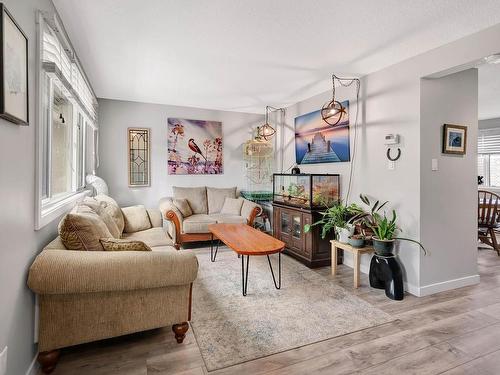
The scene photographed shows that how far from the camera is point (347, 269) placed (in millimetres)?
3430

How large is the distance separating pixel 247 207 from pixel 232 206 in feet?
1.07

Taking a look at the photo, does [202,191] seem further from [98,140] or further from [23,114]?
[23,114]

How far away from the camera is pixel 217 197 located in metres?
4.83

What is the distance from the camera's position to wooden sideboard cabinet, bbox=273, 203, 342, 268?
3453 millimetres

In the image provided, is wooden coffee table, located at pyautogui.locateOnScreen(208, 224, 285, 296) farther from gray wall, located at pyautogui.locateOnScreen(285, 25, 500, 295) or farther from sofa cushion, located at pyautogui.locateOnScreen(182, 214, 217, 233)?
gray wall, located at pyautogui.locateOnScreen(285, 25, 500, 295)

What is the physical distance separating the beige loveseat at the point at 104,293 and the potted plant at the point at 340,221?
189 cm

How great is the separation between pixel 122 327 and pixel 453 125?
134 inches

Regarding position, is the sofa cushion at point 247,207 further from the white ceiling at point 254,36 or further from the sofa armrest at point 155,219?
the white ceiling at point 254,36

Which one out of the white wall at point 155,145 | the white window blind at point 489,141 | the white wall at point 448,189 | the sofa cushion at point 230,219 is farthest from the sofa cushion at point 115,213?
the white window blind at point 489,141

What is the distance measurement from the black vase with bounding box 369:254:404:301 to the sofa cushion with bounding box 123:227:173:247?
2151 millimetres

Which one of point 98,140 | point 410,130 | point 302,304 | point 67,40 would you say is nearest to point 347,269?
point 302,304

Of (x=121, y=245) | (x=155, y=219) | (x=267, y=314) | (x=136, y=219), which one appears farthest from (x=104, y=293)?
(x=155, y=219)

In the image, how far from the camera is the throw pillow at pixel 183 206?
14.4 feet

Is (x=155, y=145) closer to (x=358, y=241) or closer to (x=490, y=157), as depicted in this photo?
(x=358, y=241)
